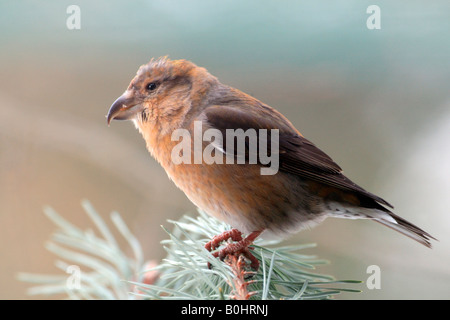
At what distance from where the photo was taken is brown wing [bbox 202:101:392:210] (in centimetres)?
178

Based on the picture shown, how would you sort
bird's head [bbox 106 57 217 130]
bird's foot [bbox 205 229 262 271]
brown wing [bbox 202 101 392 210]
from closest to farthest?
bird's foot [bbox 205 229 262 271], brown wing [bbox 202 101 392 210], bird's head [bbox 106 57 217 130]

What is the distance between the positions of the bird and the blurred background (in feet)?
1.23

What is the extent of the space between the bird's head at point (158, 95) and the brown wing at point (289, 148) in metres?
0.15

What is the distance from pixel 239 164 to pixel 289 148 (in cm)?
A: 25

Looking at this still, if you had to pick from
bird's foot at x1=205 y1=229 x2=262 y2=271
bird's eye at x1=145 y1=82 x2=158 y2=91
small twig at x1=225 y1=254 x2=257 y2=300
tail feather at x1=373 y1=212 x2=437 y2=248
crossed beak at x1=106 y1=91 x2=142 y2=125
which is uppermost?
bird's eye at x1=145 y1=82 x2=158 y2=91

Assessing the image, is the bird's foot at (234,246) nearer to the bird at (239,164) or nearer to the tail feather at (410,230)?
the bird at (239,164)

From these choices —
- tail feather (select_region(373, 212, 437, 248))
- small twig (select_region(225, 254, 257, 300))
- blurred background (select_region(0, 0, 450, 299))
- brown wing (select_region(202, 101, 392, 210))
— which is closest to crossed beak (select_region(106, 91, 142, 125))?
brown wing (select_region(202, 101, 392, 210))

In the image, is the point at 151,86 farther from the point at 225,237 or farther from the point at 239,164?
the point at 225,237

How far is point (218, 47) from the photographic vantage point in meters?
2.86

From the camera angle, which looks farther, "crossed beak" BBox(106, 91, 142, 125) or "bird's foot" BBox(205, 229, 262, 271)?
"crossed beak" BBox(106, 91, 142, 125)

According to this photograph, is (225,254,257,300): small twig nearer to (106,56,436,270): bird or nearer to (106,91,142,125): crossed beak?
(106,56,436,270): bird

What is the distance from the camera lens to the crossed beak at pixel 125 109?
1892mm

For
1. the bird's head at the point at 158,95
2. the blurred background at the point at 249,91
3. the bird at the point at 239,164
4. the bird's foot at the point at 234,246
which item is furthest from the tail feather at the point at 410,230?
the bird's head at the point at 158,95

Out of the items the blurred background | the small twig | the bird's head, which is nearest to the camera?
the small twig
